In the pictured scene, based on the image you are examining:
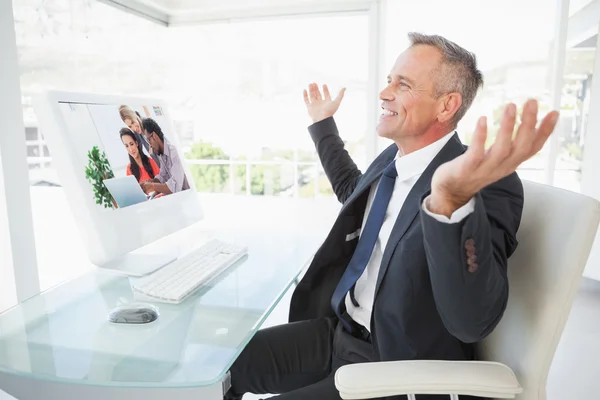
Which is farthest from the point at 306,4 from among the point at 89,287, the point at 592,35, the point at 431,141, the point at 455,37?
the point at 89,287

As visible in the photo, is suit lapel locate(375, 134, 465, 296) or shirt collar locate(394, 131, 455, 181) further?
shirt collar locate(394, 131, 455, 181)

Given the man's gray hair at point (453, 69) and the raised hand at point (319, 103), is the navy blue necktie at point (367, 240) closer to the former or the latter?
the man's gray hair at point (453, 69)

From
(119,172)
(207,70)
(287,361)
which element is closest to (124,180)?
(119,172)

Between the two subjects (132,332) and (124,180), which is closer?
(132,332)

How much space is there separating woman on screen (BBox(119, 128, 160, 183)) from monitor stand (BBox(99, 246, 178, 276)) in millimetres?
252

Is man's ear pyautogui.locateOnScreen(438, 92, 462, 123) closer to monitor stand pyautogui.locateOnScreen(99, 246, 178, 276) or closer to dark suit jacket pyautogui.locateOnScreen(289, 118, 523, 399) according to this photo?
dark suit jacket pyautogui.locateOnScreen(289, 118, 523, 399)

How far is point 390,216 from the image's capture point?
122 cm

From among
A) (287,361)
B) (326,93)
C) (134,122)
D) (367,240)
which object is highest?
(326,93)

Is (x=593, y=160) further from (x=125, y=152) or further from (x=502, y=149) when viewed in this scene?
(x=125, y=152)

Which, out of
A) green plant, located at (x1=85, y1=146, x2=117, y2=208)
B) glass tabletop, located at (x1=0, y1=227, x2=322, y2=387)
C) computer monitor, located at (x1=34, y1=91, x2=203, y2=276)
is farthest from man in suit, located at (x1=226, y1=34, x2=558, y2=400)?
green plant, located at (x1=85, y1=146, x2=117, y2=208)

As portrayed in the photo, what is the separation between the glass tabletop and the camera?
0.82 meters

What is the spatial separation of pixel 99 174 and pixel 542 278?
112 cm

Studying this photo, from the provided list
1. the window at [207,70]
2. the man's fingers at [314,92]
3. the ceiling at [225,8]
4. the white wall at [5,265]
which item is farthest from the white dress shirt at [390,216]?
the ceiling at [225,8]

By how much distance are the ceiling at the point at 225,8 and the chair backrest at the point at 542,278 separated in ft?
9.75
